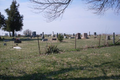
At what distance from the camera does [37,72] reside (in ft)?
17.7

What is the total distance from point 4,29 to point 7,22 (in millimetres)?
3843

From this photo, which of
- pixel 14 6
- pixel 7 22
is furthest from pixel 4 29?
pixel 14 6

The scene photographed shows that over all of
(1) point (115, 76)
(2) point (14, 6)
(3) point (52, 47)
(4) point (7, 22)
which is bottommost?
(1) point (115, 76)

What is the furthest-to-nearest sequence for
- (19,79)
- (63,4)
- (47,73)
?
(63,4) → (47,73) → (19,79)

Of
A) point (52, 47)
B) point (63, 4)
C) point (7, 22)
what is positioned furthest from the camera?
point (7, 22)

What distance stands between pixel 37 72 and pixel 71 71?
158 cm

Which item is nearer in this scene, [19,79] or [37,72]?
[19,79]

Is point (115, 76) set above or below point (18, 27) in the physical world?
below

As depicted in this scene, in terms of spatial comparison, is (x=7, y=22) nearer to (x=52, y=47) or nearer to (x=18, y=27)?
(x=18, y=27)

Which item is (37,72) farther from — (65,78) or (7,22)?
(7,22)

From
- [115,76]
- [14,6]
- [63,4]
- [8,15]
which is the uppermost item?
[14,6]

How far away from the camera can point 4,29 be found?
44875mm

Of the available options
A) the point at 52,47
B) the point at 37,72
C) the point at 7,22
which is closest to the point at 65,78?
the point at 37,72

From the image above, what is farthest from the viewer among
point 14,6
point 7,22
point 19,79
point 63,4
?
point 14,6
